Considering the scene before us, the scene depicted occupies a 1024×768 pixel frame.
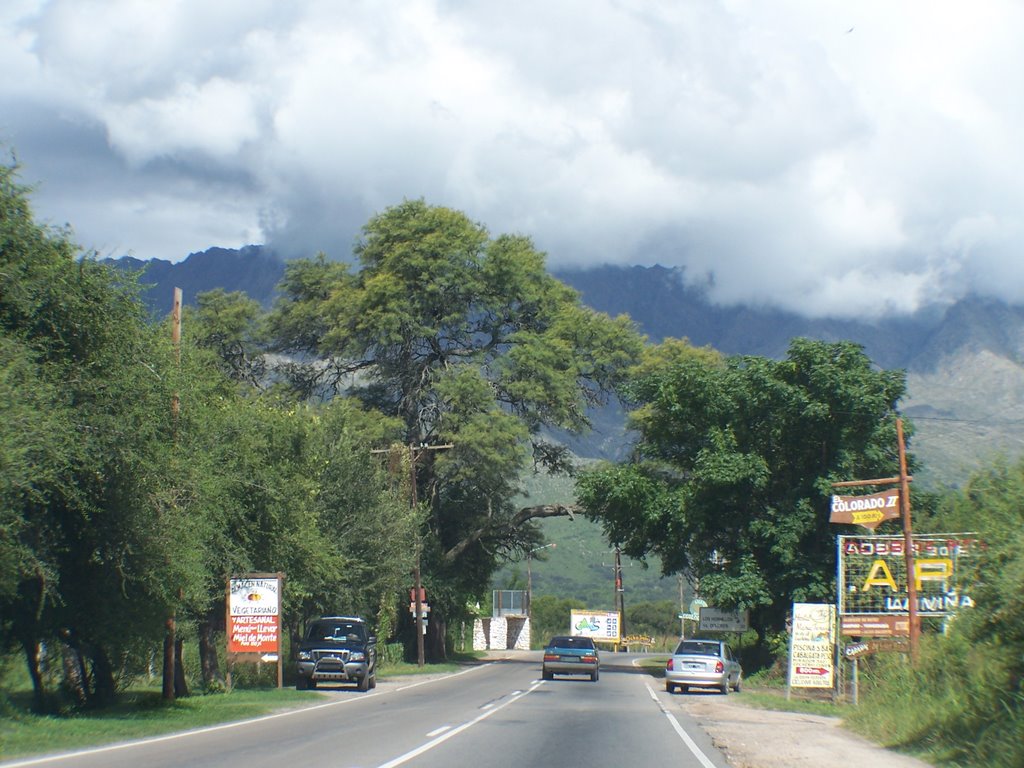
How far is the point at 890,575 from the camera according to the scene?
2741 centimetres

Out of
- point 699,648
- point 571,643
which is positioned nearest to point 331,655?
point 571,643

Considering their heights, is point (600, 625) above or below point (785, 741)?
below

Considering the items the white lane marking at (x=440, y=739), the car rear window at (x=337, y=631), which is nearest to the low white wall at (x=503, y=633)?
the car rear window at (x=337, y=631)

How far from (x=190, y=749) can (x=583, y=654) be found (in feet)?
81.2

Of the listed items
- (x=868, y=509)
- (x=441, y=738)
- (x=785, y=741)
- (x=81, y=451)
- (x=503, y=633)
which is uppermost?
(x=81, y=451)

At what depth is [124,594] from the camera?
19.7 meters

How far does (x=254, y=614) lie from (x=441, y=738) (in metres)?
11.4

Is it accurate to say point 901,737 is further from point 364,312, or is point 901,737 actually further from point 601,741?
point 364,312

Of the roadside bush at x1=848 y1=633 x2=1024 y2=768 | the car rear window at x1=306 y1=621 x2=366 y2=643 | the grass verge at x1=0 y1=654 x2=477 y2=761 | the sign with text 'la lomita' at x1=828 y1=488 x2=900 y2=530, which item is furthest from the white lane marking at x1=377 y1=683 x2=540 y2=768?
the sign with text 'la lomita' at x1=828 y1=488 x2=900 y2=530

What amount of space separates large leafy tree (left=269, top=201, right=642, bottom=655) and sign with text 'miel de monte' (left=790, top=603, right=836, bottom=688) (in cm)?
1979

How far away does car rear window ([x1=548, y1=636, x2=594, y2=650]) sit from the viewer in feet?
129

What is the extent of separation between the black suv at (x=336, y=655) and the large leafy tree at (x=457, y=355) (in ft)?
53.0

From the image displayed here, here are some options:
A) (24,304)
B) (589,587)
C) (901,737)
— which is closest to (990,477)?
(901,737)

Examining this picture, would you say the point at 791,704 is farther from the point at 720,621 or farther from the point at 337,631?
the point at 720,621
